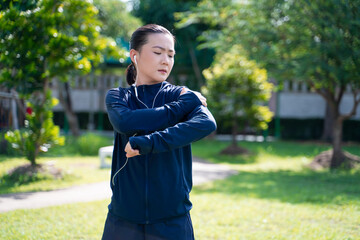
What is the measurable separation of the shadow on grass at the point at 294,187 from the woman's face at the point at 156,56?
4.72 meters

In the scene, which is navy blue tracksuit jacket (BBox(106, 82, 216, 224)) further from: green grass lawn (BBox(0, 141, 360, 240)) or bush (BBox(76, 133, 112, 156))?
bush (BBox(76, 133, 112, 156))

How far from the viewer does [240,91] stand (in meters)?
12.9

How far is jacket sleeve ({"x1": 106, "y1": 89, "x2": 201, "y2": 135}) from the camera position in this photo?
2.17m

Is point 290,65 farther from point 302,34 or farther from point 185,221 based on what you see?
point 185,221

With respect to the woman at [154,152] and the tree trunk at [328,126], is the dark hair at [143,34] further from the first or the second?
the tree trunk at [328,126]

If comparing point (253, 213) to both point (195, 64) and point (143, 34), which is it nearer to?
point (143, 34)

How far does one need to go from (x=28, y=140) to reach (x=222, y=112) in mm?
7575

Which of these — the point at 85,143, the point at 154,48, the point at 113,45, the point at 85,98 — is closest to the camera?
the point at 154,48

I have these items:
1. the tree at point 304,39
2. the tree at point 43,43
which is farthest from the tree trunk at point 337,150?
the tree at point 43,43

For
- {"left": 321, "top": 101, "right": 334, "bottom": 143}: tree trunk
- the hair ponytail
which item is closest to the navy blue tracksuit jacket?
the hair ponytail

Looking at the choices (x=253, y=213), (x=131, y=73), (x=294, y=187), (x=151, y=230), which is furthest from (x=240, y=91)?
(x=151, y=230)

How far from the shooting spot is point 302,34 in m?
9.02

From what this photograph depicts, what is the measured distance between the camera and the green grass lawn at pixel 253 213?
4.43 meters

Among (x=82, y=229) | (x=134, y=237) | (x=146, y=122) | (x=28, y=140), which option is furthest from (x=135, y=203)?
(x=28, y=140)
